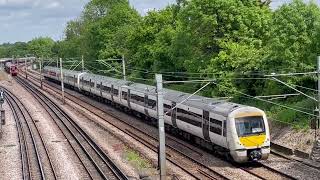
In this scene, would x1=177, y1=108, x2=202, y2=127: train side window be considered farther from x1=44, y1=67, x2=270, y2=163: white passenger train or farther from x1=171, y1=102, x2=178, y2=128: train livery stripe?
x1=171, y1=102, x2=178, y2=128: train livery stripe

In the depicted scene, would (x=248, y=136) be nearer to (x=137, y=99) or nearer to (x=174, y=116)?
(x=174, y=116)

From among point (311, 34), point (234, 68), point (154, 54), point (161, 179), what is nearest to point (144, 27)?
point (154, 54)

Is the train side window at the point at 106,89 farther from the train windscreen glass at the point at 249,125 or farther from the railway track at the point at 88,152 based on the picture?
the train windscreen glass at the point at 249,125

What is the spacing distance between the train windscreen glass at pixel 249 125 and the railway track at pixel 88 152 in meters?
6.29

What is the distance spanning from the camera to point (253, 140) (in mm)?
27000

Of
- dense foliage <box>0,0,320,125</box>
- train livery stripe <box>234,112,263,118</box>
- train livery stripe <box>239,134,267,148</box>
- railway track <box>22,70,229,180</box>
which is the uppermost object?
dense foliage <box>0,0,320,125</box>

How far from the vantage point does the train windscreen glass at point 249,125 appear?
2695 centimetres

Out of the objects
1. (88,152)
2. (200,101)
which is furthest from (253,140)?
Answer: (88,152)

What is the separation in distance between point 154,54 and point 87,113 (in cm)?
1119

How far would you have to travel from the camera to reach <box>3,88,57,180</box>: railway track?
2840 cm

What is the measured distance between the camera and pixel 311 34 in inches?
1314

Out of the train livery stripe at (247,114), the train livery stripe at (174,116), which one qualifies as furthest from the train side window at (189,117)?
the train livery stripe at (247,114)

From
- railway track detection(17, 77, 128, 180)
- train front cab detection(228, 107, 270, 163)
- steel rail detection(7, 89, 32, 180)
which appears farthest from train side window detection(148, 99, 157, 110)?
train front cab detection(228, 107, 270, 163)

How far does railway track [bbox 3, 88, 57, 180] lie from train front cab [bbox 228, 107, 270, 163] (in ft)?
30.6
